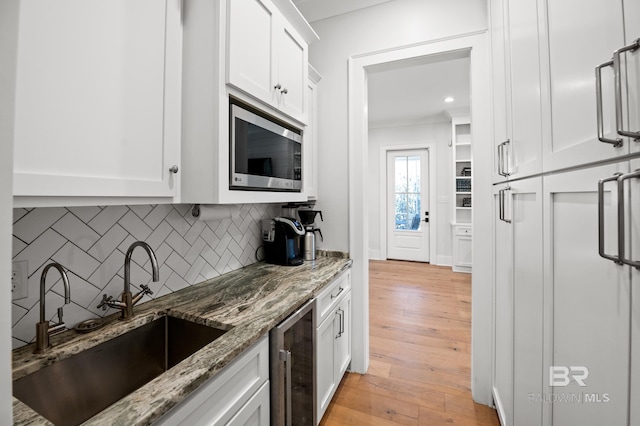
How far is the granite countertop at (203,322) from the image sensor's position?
0.59 meters

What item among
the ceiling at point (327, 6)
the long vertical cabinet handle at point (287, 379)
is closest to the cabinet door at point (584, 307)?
the long vertical cabinet handle at point (287, 379)

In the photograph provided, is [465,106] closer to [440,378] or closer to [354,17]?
[354,17]

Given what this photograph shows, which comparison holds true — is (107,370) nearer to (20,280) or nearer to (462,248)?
(20,280)

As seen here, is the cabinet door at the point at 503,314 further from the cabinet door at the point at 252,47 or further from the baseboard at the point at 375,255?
the baseboard at the point at 375,255

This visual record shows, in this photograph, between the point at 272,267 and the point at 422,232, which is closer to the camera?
the point at 272,267

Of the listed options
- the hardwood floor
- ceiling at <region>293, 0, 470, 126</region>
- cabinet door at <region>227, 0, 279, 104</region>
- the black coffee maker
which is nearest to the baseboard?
the hardwood floor

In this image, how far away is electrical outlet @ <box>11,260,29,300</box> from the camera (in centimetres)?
81

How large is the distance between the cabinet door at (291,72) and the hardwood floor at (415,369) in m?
1.89

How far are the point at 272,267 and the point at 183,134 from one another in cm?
101

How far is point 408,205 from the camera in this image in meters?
5.53

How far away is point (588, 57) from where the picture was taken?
2.06ft

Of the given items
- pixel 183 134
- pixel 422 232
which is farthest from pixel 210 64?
pixel 422 232

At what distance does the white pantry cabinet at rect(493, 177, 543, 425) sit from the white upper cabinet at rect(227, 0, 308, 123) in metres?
1.22

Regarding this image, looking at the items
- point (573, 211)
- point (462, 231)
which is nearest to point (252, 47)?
point (573, 211)
